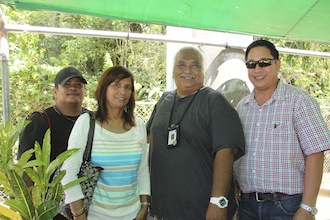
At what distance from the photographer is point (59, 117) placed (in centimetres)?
233

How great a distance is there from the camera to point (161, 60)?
33.7 ft

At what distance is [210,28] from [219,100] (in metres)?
1.11

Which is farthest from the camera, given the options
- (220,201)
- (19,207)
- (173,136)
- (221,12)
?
(221,12)

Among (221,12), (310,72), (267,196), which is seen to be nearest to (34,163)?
(267,196)

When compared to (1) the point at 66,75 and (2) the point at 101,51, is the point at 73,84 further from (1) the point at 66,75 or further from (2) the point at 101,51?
(2) the point at 101,51

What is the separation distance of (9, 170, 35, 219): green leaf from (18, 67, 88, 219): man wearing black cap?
86cm

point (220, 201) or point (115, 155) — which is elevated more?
point (115, 155)

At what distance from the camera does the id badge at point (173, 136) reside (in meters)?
2.08

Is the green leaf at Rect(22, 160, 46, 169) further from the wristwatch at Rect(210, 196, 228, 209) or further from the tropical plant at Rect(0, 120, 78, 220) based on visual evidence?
the wristwatch at Rect(210, 196, 228, 209)

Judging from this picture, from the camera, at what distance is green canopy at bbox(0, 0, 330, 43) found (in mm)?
2393

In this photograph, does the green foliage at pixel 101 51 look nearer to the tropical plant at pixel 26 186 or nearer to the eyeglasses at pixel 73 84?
the eyeglasses at pixel 73 84

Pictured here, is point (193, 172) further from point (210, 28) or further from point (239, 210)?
point (210, 28)

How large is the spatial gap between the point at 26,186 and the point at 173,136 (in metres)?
1.00

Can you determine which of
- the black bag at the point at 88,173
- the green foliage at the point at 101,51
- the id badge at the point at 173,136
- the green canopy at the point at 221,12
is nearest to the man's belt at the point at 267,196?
the id badge at the point at 173,136
